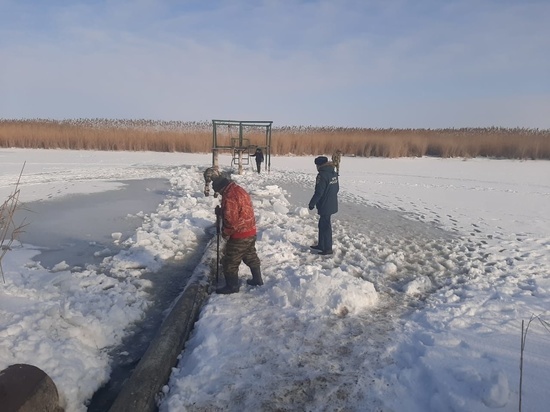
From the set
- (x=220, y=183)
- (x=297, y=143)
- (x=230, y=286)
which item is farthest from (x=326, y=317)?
(x=297, y=143)

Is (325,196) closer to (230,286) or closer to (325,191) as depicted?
(325,191)

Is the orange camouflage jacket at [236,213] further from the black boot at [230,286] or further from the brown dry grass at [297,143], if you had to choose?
the brown dry grass at [297,143]

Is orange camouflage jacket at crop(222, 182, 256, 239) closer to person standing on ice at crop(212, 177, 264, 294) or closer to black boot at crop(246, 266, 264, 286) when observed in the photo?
person standing on ice at crop(212, 177, 264, 294)

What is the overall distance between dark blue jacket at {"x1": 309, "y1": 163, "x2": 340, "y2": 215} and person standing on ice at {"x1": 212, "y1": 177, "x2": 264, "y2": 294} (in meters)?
1.54

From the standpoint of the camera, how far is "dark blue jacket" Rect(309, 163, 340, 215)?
6160mm

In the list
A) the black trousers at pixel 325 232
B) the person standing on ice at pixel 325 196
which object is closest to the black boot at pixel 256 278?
the person standing on ice at pixel 325 196

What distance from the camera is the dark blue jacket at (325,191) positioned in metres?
6.16

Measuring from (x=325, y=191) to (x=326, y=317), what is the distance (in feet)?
7.61

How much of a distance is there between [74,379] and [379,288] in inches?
137

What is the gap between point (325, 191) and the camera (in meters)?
6.23

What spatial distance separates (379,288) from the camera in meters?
5.23

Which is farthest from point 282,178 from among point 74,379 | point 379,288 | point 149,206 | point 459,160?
point 459,160

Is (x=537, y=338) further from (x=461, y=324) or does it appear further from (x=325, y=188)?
(x=325, y=188)

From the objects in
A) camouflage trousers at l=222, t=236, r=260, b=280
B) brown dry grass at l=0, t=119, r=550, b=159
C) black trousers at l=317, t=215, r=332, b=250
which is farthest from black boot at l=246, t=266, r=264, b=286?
brown dry grass at l=0, t=119, r=550, b=159
